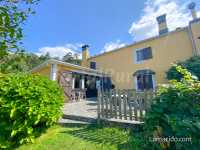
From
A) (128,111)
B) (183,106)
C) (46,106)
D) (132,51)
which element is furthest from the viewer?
(132,51)

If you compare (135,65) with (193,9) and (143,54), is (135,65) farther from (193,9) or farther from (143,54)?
(193,9)

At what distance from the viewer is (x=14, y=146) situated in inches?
174

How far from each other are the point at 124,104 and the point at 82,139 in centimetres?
179

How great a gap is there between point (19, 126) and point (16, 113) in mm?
359

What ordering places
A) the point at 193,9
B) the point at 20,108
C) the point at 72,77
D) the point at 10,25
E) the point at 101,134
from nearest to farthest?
1. the point at 10,25
2. the point at 20,108
3. the point at 101,134
4. the point at 72,77
5. the point at 193,9

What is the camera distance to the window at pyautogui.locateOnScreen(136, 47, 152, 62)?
52.1 ft

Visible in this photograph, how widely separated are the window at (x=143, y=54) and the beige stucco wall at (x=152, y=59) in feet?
1.11

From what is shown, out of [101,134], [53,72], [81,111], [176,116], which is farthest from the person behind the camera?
[53,72]

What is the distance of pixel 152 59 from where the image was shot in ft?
51.1

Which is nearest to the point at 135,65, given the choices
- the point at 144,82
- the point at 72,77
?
the point at 144,82

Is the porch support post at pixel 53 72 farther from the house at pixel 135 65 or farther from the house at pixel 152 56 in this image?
the house at pixel 152 56

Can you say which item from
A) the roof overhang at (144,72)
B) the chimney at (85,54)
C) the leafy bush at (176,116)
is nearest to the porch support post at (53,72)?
the roof overhang at (144,72)

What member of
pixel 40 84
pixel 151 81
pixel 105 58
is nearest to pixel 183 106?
pixel 40 84

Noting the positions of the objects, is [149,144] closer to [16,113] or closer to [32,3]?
[16,113]
